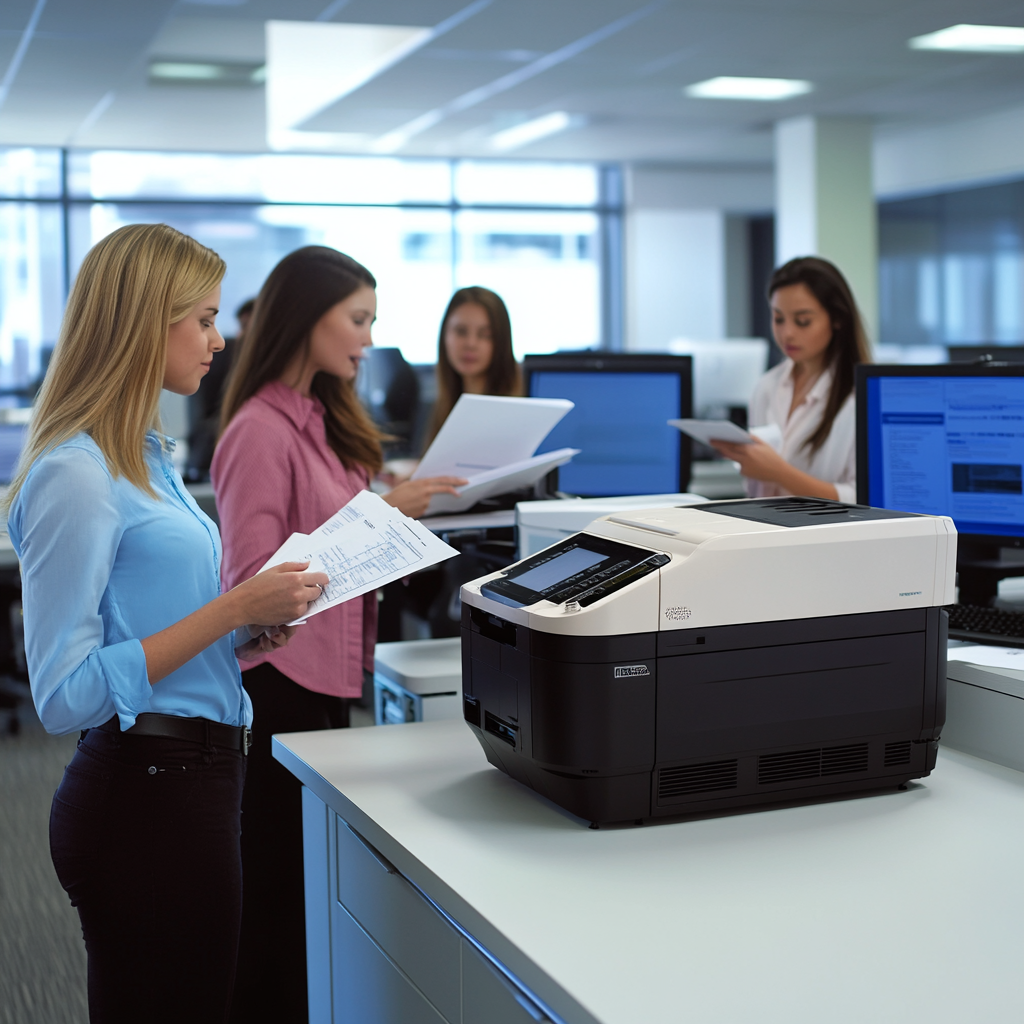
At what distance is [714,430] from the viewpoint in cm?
237

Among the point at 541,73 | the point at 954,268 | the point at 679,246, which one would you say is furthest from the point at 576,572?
the point at 679,246

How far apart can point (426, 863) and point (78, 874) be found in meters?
0.43

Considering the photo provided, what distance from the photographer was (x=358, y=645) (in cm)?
197

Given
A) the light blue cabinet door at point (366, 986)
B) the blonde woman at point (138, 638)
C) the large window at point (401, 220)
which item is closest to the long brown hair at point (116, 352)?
the blonde woman at point (138, 638)

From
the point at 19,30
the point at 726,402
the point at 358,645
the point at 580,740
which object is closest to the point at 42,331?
the point at 19,30

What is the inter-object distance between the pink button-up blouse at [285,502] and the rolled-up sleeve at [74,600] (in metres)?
0.57

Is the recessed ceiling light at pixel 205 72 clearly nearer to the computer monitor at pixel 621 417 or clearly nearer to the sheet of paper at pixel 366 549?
the computer monitor at pixel 621 417

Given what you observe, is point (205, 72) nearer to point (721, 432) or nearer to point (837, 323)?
point (837, 323)

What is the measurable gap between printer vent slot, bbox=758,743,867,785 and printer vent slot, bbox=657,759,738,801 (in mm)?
40

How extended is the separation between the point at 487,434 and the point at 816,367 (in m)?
1.21

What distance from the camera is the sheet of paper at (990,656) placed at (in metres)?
1.53

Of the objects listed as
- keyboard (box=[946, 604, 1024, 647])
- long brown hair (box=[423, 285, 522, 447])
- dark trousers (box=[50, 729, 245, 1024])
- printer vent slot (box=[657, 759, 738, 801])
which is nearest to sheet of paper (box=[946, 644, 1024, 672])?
keyboard (box=[946, 604, 1024, 647])

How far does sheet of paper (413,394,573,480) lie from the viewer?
2.03m

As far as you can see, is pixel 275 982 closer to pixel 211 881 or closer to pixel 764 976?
pixel 211 881
